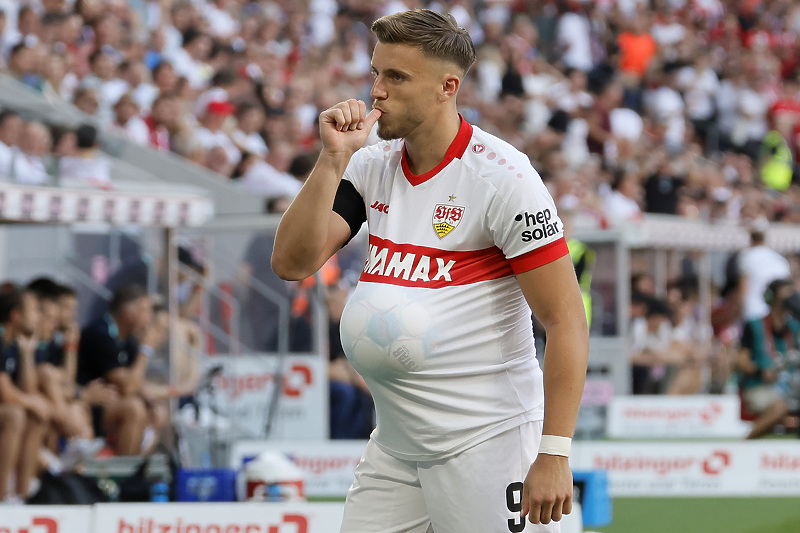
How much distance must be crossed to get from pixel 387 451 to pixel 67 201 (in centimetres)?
503

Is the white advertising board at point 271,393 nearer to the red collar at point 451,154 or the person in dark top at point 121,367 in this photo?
the person in dark top at point 121,367

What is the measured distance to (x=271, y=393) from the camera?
33.4 ft

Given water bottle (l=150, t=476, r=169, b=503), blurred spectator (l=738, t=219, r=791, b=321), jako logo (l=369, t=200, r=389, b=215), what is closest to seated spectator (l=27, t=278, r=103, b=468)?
→ water bottle (l=150, t=476, r=169, b=503)

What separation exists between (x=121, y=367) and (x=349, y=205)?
226 inches

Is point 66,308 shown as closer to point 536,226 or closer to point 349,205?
point 349,205

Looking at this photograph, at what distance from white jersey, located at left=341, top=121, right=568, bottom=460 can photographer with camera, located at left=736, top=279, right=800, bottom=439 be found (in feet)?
30.7

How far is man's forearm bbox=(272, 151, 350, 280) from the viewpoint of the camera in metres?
3.18

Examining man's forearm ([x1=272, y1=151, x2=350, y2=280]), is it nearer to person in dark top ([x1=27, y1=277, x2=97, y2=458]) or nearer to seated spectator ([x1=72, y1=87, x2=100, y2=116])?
person in dark top ([x1=27, y1=277, x2=97, y2=458])

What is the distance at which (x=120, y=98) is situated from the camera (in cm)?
1213

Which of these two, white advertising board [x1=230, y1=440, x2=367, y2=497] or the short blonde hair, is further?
white advertising board [x1=230, y1=440, x2=367, y2=497]

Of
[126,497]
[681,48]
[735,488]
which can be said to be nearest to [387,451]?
[126,497]

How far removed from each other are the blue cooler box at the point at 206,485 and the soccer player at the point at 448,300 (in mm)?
4567

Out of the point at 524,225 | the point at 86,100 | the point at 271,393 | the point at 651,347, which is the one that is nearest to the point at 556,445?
the point at 524,225

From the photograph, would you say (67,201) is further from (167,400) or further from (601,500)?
(601,500)
